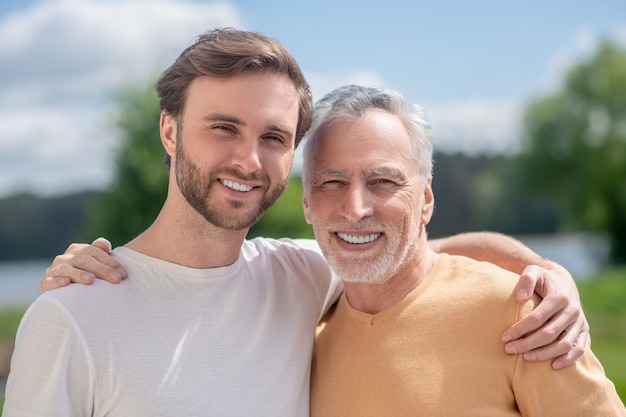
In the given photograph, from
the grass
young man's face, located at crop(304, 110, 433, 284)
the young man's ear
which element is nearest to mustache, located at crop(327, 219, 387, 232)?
young man's face, located at crop(304, 110, 433, 284)

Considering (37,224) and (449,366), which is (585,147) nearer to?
(37,224)

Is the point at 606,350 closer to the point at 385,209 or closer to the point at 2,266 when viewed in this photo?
the point at 385,209

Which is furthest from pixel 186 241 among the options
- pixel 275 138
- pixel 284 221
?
pixel 284 221

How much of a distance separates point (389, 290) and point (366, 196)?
0.46 m

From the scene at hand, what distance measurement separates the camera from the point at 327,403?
124 inches

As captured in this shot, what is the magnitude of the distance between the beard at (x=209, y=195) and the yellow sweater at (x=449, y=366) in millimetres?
707

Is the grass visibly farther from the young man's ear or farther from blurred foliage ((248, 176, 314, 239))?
the young man's ear

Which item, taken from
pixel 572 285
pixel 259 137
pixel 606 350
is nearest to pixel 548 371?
pixel 572 285

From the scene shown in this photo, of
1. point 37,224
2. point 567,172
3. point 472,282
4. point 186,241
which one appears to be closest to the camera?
point 186,241

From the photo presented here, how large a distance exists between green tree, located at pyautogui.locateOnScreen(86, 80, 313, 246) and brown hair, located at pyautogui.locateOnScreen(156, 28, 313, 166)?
17.3m

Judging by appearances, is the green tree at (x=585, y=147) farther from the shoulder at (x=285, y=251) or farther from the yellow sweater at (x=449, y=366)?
the yellow sweater at (x=449, y=366)

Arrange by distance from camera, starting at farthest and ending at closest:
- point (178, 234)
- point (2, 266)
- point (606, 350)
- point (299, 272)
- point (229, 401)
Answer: point (2, 266) → point (606, 350) → point (299, 272) → point (178, 234) → point (229, 401)

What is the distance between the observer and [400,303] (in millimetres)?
3217

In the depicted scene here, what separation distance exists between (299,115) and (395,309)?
3.24 ft
